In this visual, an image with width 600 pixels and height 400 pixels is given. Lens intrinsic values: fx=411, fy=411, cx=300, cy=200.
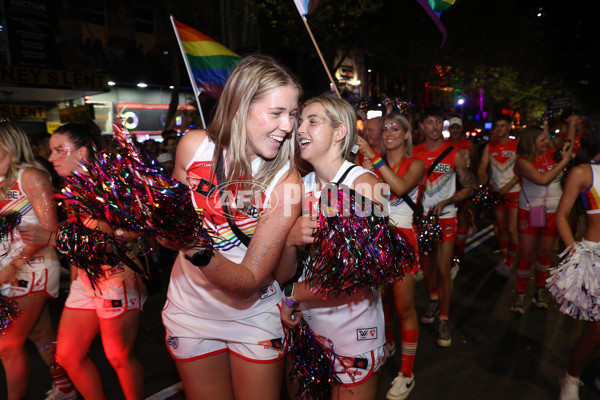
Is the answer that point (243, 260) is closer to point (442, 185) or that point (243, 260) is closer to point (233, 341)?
point (233, 341)

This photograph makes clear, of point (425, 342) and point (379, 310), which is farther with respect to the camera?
point (425, 342)

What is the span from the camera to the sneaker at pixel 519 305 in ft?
16.8

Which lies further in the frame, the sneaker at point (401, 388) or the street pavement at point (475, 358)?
the street pavement at point (475, 358)

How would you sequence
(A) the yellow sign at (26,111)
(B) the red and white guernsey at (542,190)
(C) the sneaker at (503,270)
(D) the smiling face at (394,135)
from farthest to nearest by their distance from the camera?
(A) the yellow sign at (26,111) < (C) the sneaker at (503,270) < (B) the red and white guernsey at (542,190) < (D) the smiling face at (394,135)

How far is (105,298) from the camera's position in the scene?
2723 millimetres

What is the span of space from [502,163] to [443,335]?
3985 millimetres

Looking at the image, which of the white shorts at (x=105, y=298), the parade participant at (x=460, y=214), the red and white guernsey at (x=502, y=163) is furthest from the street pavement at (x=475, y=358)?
the red and white guernsey at (x=502, y=163)

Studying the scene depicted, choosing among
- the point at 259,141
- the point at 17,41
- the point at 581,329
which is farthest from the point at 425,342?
the point at 17,41

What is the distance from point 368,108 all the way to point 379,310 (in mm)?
3157

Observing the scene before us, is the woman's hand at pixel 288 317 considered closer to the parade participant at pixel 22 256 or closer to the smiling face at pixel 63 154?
the smiling face at pixel 63 154

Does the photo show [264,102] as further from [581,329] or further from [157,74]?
[157,74]

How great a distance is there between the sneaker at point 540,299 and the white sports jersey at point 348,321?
3959mm

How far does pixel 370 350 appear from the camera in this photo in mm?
2244

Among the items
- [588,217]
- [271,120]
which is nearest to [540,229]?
[588,217]
